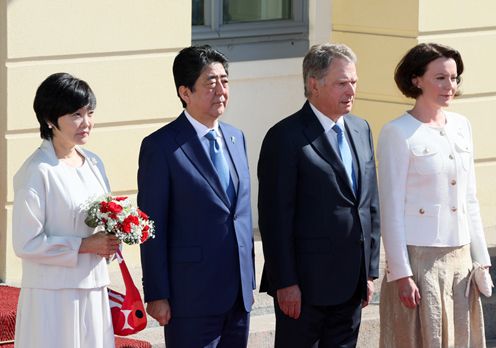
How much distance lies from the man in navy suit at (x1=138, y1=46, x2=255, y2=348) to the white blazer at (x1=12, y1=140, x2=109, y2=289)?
33 centimetres

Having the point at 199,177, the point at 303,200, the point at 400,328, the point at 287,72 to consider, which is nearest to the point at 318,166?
the point at 303,200

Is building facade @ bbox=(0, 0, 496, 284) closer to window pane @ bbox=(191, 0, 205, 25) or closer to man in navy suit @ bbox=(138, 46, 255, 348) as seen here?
window pane @ bbox=(191, 0, 205, 25)

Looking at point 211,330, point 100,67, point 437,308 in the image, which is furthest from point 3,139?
point 437,308

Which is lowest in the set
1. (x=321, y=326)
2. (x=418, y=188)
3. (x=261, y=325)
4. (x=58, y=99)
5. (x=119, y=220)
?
(x=261, y=325)

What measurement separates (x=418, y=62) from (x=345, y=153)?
62 centimetres

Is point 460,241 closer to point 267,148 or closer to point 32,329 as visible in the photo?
point 267,148

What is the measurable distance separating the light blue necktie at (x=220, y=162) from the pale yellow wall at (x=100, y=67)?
84.7 inches

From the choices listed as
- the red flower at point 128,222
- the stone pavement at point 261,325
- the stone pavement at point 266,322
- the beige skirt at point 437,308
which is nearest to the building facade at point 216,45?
the stone pavement at point 261,325

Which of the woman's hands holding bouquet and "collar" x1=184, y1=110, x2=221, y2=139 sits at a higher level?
"collar" x1=184, y1=110, x2=221, y2=139

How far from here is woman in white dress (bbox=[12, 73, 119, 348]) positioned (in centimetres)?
588

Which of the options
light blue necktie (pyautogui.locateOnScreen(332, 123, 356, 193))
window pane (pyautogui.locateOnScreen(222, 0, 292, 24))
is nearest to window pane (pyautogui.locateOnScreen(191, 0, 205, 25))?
window pane (pyautogui.locateOnScreen(222, 0, 292, 24))

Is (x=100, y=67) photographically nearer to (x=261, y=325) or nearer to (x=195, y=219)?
(x=261, y=325)

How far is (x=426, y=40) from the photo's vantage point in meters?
9.66

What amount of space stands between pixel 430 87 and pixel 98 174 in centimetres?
168
